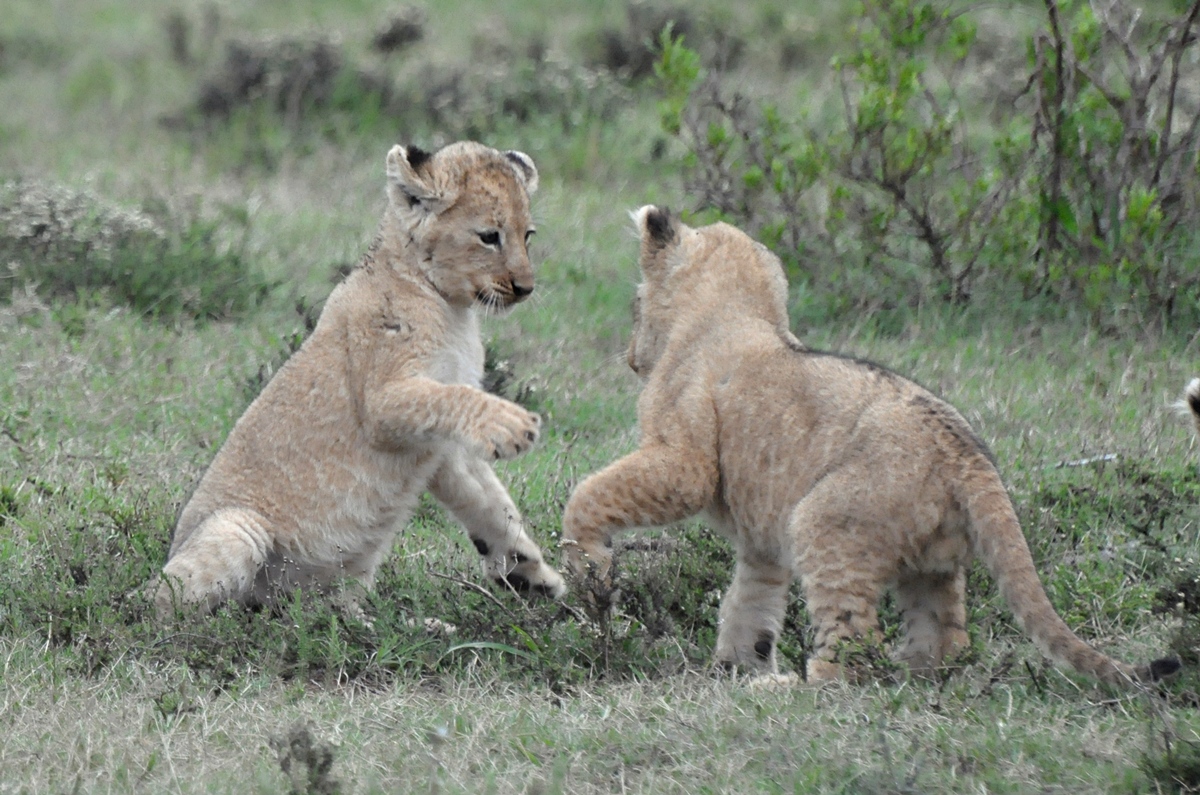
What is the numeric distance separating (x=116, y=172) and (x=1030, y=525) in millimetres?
7660

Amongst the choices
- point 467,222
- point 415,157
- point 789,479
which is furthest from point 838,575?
point 415,157

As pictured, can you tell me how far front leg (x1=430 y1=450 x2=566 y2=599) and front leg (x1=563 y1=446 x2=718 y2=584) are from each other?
0.44 meters

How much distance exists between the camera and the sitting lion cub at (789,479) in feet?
14.5

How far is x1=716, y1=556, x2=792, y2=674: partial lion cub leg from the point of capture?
5.16 meters

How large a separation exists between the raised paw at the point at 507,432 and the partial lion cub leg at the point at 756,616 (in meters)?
0.79

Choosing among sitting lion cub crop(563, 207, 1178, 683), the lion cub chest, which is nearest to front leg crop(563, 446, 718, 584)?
sitting lion cub crop(563, 207, 1178, 683)

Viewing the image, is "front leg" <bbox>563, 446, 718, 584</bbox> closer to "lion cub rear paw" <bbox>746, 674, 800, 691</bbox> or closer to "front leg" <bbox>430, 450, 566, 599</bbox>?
"front leg" <bbox>430, 450, 566, 599</bbox>

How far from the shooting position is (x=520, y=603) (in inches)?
204

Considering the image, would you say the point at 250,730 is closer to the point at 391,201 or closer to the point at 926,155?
the point at 391,201

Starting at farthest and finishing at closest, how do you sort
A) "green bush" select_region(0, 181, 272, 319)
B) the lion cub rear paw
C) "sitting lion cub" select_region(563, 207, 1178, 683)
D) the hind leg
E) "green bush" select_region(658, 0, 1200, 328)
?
"green bush" select_region(0, 181, 272, 319), "green bush" select_region(658, 0, 1200, 328), the hind leg, the lion cub rear paw, "sitting lion cub" select_region(563, 207, 1178, 683)

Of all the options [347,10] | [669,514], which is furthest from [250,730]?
[347,10]

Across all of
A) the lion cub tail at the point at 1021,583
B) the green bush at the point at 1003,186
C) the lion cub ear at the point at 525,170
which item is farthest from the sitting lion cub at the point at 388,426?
the green bush at the point at 1003,186

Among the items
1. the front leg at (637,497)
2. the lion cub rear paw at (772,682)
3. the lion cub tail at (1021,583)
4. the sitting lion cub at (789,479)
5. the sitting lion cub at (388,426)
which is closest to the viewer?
the lion cub tail at (1021,583)

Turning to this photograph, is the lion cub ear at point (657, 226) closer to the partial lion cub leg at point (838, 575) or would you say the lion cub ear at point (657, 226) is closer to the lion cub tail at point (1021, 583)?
the partial lion cub leg at point (838, 575)
